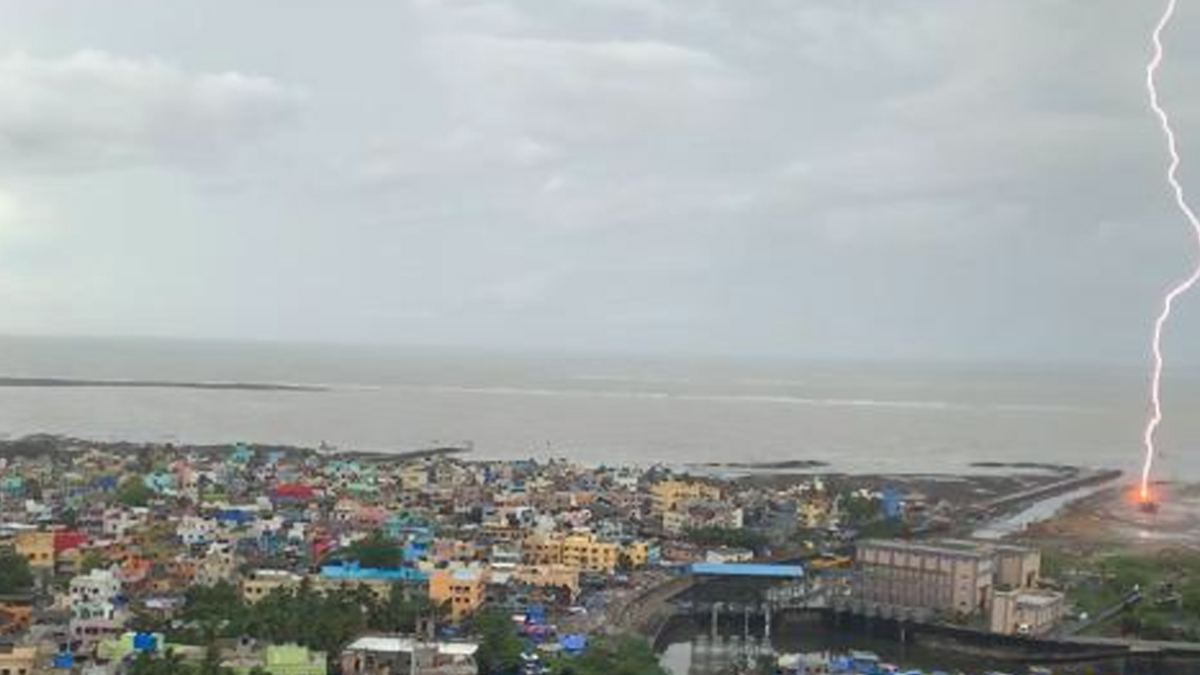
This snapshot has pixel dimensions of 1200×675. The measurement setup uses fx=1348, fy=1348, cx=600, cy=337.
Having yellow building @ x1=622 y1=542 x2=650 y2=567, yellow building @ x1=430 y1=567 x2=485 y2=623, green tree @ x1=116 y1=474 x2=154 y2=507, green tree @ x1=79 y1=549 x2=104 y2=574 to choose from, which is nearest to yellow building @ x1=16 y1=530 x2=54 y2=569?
green tree @ x1=79 y1=549 x2=104 y2=574

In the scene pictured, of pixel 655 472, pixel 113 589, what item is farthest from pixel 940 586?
pixel 655 472

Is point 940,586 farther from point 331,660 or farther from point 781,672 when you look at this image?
point 331,660

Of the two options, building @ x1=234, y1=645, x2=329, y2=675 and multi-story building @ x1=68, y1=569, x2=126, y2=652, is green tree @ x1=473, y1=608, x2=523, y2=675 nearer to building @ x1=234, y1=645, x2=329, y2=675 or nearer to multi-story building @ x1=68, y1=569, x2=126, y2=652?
building @ x1=234, y1=645, x2=329, y2=675

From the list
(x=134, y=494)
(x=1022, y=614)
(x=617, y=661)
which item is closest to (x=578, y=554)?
(x=1022, y=614)

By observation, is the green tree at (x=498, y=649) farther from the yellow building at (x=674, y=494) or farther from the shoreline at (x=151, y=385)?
the shoreline at (x=151, y=385)

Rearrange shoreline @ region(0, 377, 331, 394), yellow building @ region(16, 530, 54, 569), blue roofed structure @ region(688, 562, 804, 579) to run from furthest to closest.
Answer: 1. shoreline @ region(0, 377, 331, 394)
2. blue roofed structure @ region(688, 562, 804, 579)
3. yellow building @ region(16, 530, 54, 569)

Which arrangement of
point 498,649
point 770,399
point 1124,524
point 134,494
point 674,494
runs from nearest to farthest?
1. point 498,649
2. point 134,494
3. point 674,494
4. point 1124,524
5. point 770,399

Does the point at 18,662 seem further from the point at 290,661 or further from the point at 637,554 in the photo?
the point at 637,554
